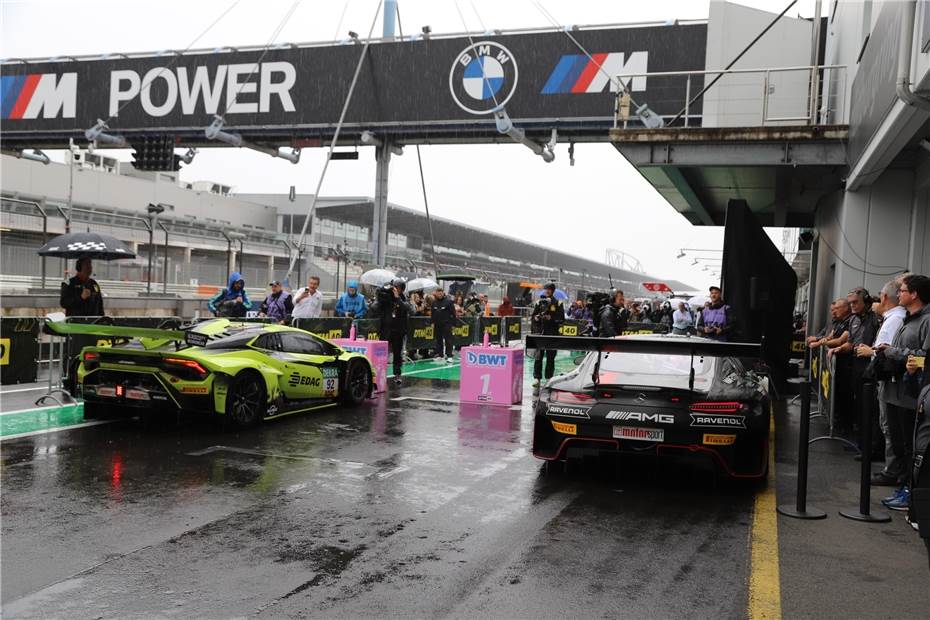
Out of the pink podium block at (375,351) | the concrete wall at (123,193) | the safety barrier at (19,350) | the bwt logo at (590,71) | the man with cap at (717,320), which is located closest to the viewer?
the safety barrier at (19,350)

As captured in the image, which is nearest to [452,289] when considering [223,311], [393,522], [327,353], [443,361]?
[443,361]

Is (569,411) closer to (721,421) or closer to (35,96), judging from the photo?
(721,421)

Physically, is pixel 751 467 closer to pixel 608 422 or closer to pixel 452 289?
pixel 608 422

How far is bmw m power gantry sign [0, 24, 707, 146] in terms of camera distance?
101 ft

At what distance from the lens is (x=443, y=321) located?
1923 centimetres

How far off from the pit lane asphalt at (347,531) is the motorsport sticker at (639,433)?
1.52 feet

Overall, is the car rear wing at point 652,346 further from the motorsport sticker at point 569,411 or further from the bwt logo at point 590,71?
the bwt logo at point 590,71

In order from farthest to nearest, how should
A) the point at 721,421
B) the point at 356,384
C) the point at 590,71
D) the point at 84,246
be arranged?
the point at 590,71 → the point at 84,246 → the point at 356,384 → the point at 721,421

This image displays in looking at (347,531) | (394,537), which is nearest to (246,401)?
(347,531)

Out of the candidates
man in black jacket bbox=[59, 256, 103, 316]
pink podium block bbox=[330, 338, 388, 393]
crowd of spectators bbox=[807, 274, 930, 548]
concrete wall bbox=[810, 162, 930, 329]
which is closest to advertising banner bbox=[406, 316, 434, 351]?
pink podium block bbox=[330, 338, 388, 393]

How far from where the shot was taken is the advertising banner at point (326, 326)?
51.3ft

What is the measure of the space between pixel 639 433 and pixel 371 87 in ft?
99.1

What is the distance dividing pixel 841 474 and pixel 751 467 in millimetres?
1618

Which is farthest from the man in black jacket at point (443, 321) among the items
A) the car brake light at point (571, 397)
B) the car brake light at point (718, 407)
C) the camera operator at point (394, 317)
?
the car brake light at point (718, 407)
